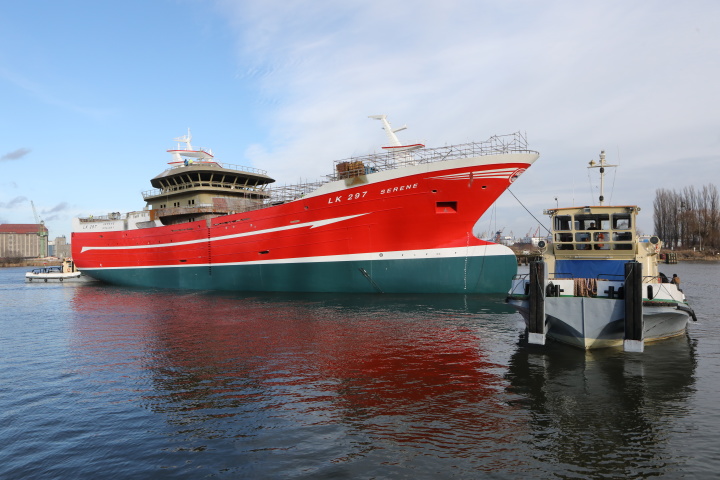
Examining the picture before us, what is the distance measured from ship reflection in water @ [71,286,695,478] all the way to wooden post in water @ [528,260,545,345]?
2.23 feet

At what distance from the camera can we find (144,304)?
2778 centimetres

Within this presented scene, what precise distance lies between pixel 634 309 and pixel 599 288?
1.05 m

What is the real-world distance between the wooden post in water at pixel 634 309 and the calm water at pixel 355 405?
2.13 ft

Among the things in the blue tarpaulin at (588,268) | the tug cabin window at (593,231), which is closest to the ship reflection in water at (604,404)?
the blue tarpaulin at (588,268)

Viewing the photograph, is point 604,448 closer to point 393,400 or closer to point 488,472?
point 488,472

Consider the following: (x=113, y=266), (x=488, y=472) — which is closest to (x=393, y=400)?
(x=488, y=472)

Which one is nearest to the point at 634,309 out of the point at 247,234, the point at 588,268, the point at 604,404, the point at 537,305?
the point at 537,305

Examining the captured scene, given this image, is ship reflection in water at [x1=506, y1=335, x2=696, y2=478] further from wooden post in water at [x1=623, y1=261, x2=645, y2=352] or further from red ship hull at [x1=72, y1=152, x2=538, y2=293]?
red ship hull at [x1=72, y1=152, x2=538, y2=293]

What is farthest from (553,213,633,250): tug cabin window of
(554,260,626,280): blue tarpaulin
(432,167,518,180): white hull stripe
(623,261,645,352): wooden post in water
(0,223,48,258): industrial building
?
(0,223,48,258): industrial building

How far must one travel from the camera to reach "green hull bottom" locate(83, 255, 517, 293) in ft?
84.8

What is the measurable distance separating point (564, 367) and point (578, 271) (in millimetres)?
4097

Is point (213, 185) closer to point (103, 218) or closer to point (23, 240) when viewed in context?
point (103, 218)

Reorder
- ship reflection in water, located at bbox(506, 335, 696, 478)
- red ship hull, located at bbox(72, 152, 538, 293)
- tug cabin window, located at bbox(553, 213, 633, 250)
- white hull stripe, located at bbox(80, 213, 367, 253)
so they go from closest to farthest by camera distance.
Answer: ship reflection in water, located at bbox(506, 335, 696, 478)
tug cabin window, located at bbox(553, 213, 633, 250)
red ship hull, located at bbox(72, 152, 538, 293)
white hull stripe, located at bbox(80, 213, 367, 253)

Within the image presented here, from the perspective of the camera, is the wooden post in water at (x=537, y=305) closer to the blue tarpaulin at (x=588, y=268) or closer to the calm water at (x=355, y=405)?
the calm water at (x=355, y=405)
